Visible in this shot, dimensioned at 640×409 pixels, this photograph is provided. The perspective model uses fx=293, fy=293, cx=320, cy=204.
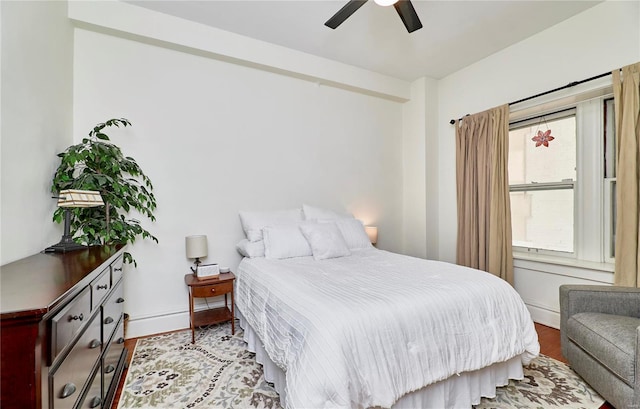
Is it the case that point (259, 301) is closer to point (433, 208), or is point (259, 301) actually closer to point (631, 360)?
point (631, 360)

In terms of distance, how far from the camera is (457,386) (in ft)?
5.49

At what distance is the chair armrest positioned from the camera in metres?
1.95

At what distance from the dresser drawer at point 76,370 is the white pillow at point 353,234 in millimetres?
2193

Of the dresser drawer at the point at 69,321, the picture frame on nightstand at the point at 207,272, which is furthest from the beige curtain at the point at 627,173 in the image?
the dresser drawer at the point at 69,321

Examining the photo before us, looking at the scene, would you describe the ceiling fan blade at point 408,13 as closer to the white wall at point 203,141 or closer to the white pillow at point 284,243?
the white wall at point 203,141

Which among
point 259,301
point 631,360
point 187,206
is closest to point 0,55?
point 187,206

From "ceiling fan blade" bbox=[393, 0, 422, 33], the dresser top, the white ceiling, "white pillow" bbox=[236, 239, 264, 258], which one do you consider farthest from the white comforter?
the white ceiling

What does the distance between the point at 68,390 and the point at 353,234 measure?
2.50m

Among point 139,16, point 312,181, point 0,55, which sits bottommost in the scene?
point 312,181

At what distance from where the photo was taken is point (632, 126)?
2.30 metres

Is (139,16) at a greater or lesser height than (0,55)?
greater

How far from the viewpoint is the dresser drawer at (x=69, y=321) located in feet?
3.05

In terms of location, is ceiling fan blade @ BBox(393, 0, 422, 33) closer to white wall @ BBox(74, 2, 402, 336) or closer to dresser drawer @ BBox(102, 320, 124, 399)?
white wall @ BBox(74, 2, 402, 336)

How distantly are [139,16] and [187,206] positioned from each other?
5.81 ft
